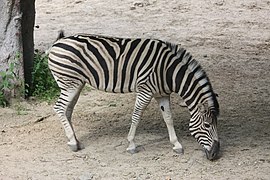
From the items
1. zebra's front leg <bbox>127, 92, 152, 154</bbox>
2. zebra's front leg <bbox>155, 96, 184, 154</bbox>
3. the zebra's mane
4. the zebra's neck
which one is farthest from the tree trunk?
the zebra's neck

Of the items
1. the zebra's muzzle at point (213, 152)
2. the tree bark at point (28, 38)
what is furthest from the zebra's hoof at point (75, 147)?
the tree bark at point (28, 38)

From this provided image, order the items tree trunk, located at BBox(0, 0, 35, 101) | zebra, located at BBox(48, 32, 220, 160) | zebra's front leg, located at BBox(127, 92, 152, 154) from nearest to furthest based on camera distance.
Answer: zebra, located at BBox(48, 32, 220, 160) → zebra's front leg, located at BBox(127, 92, 152, 154) → tree trunk, located at BBox(0, 0, 35, 101)

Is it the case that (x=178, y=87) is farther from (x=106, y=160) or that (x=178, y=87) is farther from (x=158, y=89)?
(x=106, y=160)

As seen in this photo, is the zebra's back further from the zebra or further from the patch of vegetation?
the patch of vegetation

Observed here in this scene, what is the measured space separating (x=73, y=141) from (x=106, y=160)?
0.50 m

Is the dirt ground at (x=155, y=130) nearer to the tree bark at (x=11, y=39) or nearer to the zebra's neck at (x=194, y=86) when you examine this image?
the tree bark at (x=11, y=39)

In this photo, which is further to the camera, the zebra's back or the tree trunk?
the tree trunk

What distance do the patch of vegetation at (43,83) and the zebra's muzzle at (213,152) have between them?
280cm

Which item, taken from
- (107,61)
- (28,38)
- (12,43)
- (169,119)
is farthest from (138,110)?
(28,38)

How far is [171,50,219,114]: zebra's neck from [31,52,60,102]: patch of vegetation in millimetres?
2551

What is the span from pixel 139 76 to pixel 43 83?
2.54 meters

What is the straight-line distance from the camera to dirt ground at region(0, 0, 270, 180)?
5781mm

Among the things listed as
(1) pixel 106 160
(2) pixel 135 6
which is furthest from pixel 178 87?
(2) pixel 135 6

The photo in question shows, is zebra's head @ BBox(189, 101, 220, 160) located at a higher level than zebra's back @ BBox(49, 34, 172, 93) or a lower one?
lower
